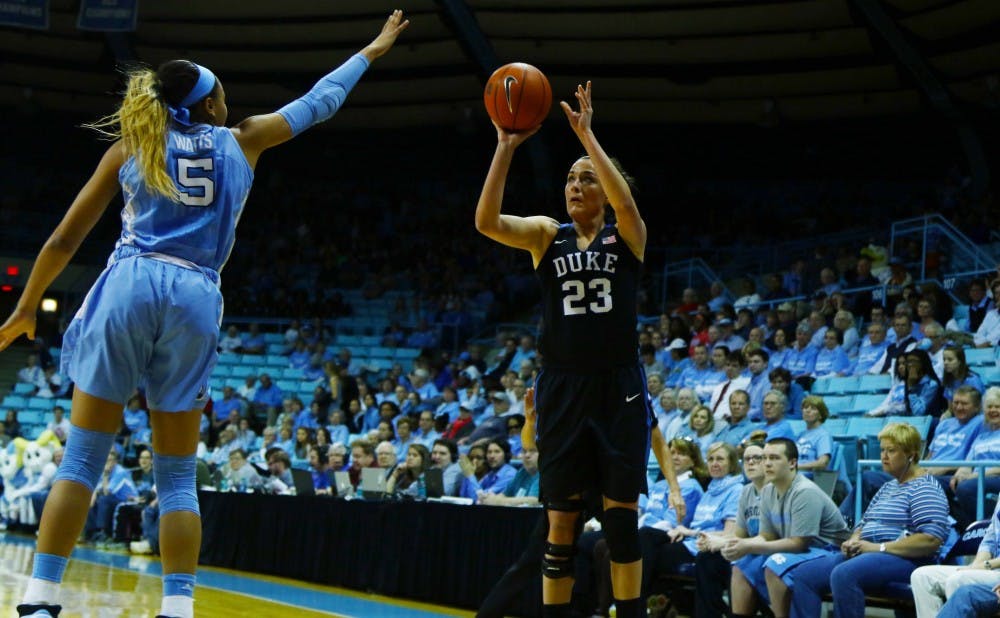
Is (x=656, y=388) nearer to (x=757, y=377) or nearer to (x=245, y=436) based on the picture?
(x=757, y=377)

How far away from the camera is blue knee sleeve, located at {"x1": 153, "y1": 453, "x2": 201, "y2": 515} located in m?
3.19

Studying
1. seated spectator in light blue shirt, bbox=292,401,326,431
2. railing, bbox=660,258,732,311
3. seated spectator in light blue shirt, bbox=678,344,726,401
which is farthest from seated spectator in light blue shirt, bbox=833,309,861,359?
seated spectator in light blue shirt, bbox=292,401,326,431

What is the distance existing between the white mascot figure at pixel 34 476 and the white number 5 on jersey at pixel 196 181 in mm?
11782

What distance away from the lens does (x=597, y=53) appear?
18.6m

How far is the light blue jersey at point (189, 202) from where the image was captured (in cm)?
326

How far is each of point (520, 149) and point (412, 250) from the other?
2.90 metres

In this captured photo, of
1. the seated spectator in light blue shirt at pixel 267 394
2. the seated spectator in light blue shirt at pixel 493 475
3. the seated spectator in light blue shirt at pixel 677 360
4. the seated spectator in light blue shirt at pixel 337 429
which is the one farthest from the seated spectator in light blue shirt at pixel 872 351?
the seated spectator in light blue shirt at pixel 267 394

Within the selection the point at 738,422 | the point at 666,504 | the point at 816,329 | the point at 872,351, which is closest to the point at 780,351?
the point at 816,329

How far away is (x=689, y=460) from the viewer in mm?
7453

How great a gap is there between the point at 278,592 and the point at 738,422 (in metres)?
3.75

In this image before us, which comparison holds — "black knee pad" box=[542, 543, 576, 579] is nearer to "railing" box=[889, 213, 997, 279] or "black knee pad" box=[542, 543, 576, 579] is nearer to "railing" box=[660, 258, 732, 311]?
"railing" box=[889, 213, 997, 279]

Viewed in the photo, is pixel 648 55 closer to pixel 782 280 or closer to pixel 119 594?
pixel 782 280

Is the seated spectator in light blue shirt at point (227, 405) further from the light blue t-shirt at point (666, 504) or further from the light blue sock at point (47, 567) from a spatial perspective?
the light blue sock at point (47, 567)

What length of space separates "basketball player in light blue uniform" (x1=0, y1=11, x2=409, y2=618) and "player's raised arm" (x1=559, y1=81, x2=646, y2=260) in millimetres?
1178
